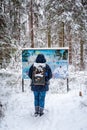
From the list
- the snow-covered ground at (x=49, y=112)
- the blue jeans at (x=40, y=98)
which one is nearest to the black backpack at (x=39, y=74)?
the blue jeans at (x=40, y=98)

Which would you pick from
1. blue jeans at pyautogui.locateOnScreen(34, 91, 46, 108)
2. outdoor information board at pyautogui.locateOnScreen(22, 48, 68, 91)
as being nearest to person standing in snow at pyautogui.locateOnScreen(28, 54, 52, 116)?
blue jeans at pyautogui.locateOnScreen(34, 91, 46, 108)

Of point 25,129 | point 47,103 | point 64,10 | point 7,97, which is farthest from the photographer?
point 64,10

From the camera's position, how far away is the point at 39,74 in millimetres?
9055

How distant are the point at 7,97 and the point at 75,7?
14125 millimetres

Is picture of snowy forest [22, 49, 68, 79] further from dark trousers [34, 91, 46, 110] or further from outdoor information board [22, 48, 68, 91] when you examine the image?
dark trousers [34, 91, 46, 110]

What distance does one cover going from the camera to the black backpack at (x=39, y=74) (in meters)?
9.02

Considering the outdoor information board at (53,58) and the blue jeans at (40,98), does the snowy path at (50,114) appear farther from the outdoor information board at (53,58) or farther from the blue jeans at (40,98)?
the outdoor information board at (53,58)

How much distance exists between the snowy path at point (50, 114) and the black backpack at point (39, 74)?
3.91ft

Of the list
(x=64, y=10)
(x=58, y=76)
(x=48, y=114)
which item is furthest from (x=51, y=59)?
(x=64, y=10)

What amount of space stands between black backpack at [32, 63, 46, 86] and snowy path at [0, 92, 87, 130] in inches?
47.0

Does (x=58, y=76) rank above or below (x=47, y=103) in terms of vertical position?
above

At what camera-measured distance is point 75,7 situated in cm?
2347

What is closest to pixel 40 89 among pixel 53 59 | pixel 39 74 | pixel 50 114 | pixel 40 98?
pixel 40 98

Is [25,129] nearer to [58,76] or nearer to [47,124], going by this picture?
[47,124]
